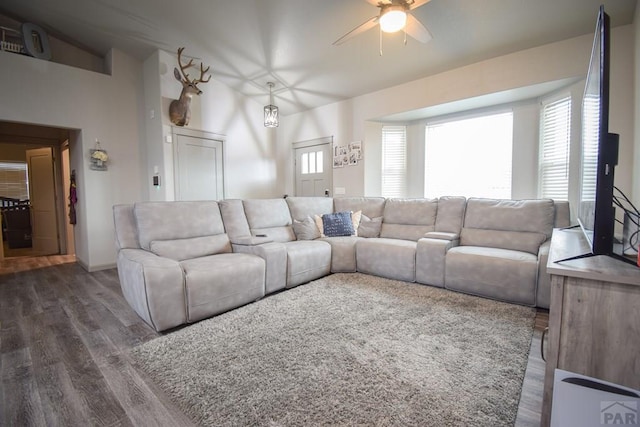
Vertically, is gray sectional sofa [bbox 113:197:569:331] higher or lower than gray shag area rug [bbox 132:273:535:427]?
higher

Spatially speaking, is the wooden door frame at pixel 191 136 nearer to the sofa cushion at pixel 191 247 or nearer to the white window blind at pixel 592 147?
the sofa cushion at pixel 191 247

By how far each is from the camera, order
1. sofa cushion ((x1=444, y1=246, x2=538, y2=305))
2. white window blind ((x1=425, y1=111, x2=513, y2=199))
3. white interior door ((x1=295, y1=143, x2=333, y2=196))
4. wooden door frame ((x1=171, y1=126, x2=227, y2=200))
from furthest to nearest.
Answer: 1. white interior door ((x1=295, y1=143, x2=333, y2=196))
2. wooden door frame ((x1=171, y1=126, x2=227, y2=200))
3. white window blind ((x1=425, y1=111, x2=513, y2=199))
4. sofa cushion ((x1=444, y1=246, x2=538, y2=305))

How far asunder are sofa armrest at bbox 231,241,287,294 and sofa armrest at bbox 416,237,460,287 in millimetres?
1465

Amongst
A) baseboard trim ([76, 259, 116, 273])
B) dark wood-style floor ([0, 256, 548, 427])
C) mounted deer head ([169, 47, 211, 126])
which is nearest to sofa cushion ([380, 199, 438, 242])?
dark wood-style floor ([0, 256, 548, 427])

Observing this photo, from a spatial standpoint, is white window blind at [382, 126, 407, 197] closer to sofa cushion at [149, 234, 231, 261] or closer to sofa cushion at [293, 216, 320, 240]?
sofa cushion at [293, 216, 320, 240]

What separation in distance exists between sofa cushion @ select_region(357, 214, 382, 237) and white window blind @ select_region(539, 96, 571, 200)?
79.6 inches

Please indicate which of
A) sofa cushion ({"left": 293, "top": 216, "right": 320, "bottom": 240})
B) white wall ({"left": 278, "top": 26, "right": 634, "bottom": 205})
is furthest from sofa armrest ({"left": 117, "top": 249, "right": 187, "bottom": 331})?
white wall ({"left": 278, "top": 26, "right": 634, "bottom": 205})

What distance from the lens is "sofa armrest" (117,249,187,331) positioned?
2.04 metres

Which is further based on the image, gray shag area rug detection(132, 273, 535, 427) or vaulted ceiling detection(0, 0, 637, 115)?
vaulted ceiling detection(0, 0, 637, 115)

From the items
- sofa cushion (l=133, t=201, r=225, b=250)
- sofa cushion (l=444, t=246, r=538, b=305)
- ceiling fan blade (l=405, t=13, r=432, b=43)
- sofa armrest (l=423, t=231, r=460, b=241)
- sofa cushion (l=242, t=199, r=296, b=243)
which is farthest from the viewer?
sofa cushion (l=242, t=199, r=296, b=243)

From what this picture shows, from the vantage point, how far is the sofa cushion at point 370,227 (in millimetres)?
3990

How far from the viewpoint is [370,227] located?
4020 millimetres

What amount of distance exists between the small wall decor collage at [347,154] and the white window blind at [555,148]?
2.47 metres

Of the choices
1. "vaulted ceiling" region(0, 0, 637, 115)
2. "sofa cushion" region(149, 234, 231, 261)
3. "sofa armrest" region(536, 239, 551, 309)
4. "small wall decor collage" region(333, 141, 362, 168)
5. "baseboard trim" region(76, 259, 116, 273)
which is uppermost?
"vaulted ceiling" region(0, 0, 637, 115)
